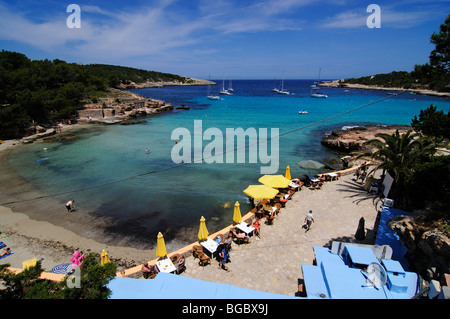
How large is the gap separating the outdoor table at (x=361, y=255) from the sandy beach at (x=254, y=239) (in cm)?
213

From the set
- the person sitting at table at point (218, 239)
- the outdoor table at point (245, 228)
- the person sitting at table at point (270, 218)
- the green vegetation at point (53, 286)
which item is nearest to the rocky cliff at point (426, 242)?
the person sitting at table at point (270, 218)

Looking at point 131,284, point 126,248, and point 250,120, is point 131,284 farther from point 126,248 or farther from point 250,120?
point 250,120

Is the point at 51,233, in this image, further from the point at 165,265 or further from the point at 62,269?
the point at 165,265

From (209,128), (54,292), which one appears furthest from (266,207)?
(209,128)

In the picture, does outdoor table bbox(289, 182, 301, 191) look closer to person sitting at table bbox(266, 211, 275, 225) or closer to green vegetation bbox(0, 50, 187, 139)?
person sitting at table bbox(266, 211, 275, 225)

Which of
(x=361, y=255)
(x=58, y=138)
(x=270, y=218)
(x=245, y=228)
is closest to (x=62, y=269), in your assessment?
(x=245, y=228)

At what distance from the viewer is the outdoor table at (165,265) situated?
915 cm

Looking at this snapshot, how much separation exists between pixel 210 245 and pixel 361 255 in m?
5.87

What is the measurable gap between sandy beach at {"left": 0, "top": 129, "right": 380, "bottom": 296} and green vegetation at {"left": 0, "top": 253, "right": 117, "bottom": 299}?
5.32m

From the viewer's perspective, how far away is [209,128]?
43625 millimetres

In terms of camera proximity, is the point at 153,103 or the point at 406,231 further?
the point at 153,103

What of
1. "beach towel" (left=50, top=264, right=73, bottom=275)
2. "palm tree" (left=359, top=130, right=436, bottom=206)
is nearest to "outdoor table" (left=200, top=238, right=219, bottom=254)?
"beach towel" (left=50, top=264, right=73, bottom=275)
